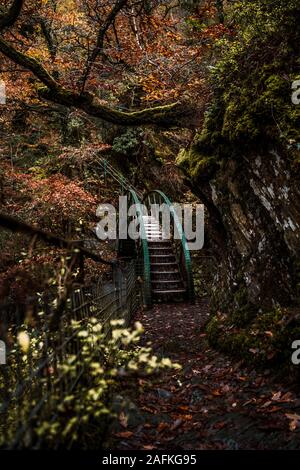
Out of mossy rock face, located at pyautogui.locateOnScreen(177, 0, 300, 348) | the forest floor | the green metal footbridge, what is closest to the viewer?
the forest floor

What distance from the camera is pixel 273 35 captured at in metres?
5.96

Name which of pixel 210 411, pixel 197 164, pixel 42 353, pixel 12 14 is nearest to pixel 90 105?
pixel 12 14

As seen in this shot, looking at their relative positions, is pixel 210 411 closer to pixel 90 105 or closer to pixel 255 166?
pixel 255 166

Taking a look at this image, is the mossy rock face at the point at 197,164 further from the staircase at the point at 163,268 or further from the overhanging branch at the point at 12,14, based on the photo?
the staircase at the point at 163,268

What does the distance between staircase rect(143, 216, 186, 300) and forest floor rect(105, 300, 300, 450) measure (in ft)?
18.3

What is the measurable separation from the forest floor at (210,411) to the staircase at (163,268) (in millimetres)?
5584

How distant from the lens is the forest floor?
3.50 metres

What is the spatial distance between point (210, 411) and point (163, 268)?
8927 millimetres

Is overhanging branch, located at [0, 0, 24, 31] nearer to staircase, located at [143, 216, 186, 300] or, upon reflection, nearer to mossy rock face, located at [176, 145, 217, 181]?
mossy rock face, located at [176, 145, 217, 181]

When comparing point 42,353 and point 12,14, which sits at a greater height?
point 12,14

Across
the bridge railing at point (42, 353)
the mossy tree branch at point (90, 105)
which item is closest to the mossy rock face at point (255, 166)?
the mossy tree branch at point (90, 105)

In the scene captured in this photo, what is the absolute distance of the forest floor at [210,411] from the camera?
3496mm

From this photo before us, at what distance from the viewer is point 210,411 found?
13.9ft

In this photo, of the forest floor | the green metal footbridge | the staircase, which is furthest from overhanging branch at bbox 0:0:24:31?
the staircase
